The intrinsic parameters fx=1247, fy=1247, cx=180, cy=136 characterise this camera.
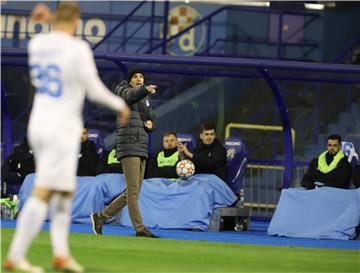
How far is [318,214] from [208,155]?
1.99m

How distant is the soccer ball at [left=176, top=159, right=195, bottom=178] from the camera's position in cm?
1891

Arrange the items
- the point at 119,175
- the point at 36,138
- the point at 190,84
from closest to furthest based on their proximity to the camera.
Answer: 1. the point at 36,138
2. the point at 119,175
3. the point at 190,84

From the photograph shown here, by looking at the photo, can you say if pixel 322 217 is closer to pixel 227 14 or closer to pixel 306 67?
pixel 306 67

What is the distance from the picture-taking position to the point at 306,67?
61.2 ft

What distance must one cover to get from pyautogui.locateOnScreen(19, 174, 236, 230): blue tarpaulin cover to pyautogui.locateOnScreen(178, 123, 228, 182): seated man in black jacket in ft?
0.58

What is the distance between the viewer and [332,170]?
18781 millimetres

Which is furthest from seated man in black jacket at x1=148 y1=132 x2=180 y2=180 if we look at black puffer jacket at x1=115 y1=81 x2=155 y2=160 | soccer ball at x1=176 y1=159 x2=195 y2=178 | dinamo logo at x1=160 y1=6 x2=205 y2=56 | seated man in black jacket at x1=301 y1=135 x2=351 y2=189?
dinamo logo at x1=160 y1=6 x2=205 y2=56

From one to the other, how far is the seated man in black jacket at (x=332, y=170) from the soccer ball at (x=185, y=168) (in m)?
1.70

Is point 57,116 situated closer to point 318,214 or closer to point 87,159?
point 318,214

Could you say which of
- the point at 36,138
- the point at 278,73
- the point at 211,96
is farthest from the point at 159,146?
the point at 36,138

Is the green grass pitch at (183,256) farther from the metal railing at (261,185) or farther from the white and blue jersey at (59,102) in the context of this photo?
the metal railing at (261,185)

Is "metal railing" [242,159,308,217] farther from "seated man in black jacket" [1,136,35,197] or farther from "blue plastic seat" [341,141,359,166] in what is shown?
"seated man in black jacket" [1,136,35,197]

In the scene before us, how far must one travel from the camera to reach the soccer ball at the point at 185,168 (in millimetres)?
18906

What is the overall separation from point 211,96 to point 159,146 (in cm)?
143
